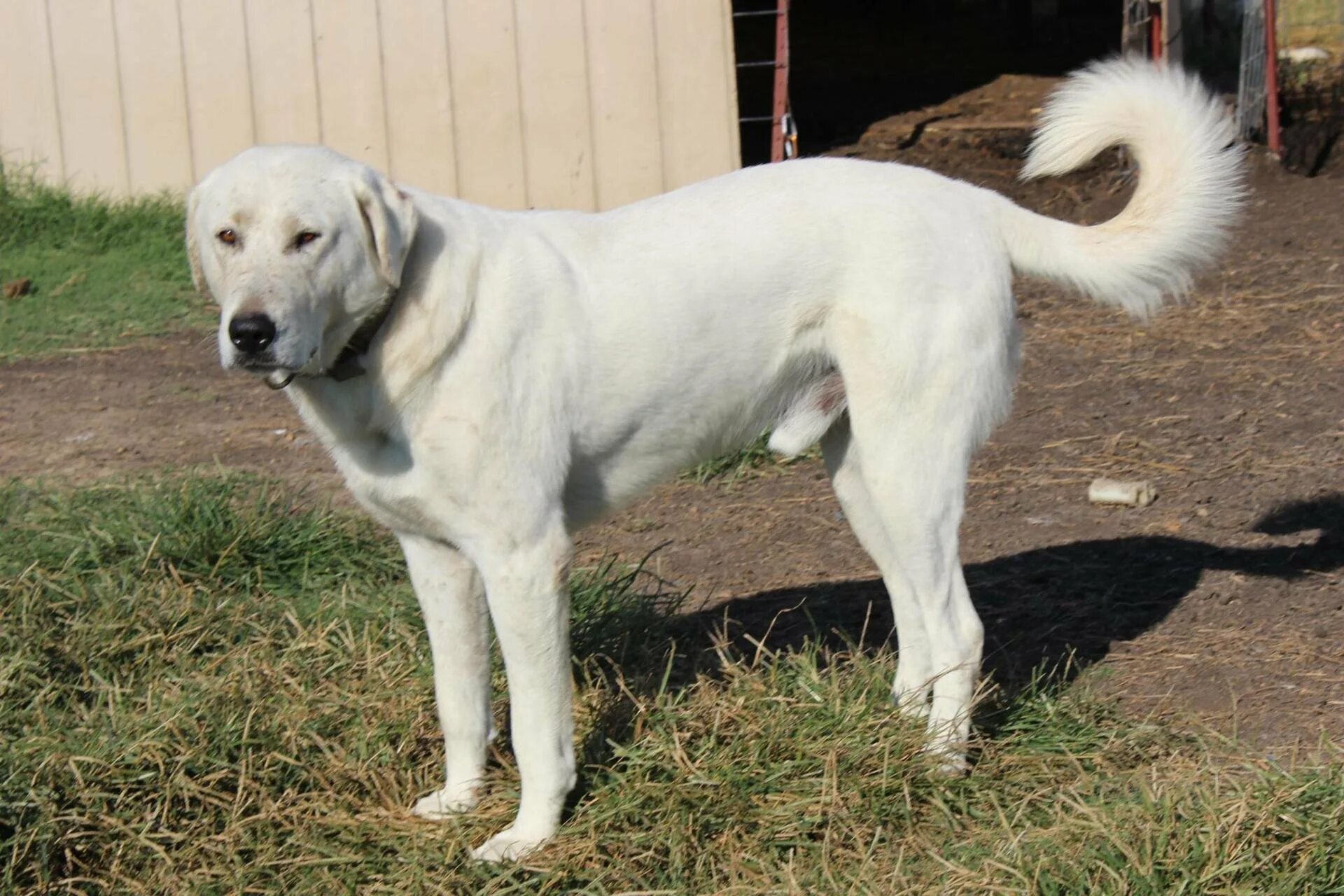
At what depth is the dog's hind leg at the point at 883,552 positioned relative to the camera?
3.61 metres

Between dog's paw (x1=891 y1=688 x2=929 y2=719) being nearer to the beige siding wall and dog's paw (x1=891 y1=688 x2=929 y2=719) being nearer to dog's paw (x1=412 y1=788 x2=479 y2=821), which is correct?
dog's paw (x1=412 y1=788 x2=479 y2=821)

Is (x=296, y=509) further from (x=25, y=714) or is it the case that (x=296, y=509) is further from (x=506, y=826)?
(x=506, y=826)

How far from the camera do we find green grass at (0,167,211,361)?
7.23 meters

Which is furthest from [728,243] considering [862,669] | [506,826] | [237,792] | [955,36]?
[955,36]

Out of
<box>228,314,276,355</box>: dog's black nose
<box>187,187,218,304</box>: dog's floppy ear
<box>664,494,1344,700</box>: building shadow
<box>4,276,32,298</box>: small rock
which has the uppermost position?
<box>187,187,218,304</box>: dog's floppy ear

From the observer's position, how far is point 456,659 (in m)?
3.34

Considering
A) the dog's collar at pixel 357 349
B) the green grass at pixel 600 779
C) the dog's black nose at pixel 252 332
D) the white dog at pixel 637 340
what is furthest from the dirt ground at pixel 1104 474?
the dog's black nose at pixel 252 332

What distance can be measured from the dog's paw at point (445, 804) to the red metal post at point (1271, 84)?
666 centimetres

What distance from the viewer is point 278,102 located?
336 inches

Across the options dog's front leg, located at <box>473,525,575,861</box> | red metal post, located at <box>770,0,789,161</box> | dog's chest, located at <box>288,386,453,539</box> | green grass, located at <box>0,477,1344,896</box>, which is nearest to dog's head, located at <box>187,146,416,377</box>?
dog's chest, located at <box>288,386,453,539</box>

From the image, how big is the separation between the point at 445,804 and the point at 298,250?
1215mm

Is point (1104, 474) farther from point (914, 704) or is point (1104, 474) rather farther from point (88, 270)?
point (88, 270)

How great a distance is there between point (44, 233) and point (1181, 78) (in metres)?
6.58

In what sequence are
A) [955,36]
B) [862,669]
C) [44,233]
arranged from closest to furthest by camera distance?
[862,669]
[44,233]
[955,36]
